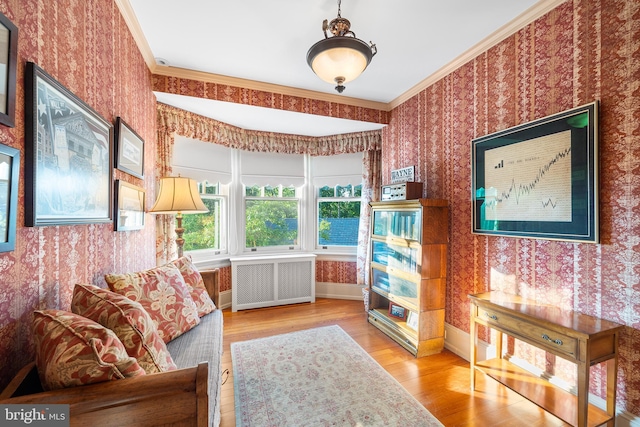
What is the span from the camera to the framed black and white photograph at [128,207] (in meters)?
1.76

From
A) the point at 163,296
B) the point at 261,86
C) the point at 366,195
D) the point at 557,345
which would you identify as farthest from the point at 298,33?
the point at 557,345

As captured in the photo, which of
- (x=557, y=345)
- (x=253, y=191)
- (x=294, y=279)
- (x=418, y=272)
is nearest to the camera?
(x=557, y=345)

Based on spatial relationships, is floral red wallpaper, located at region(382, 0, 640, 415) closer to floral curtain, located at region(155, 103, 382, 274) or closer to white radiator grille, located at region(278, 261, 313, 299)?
floral curtain, located at region(155, 103, 382, 274)

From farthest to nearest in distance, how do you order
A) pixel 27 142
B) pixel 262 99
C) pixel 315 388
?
pixel 262 99, pixel 315 388, pixel 27 142

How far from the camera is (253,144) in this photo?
3.89 meters

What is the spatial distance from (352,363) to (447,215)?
5.32 feet

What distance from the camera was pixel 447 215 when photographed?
2621mm

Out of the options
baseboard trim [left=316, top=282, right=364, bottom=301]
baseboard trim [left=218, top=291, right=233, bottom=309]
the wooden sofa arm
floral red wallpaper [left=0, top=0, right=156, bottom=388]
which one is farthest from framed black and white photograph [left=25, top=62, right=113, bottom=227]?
baseboard trim [left=316, top=282, right=364, bottom=301]

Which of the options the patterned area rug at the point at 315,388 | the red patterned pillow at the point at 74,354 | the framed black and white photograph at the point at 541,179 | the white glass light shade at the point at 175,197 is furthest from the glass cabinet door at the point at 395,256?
the red patterned pillow at the point at 74,354

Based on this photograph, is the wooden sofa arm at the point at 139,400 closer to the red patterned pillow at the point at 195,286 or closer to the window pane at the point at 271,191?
the red patterned pillow at the point at 195,286

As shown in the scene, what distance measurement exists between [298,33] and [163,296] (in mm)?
2172

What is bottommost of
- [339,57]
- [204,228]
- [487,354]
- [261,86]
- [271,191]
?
[487,354]

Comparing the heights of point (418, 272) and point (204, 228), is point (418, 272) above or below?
below

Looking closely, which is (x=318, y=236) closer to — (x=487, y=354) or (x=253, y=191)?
(x=253, y=191)
